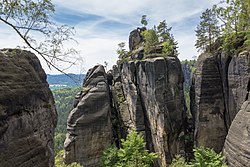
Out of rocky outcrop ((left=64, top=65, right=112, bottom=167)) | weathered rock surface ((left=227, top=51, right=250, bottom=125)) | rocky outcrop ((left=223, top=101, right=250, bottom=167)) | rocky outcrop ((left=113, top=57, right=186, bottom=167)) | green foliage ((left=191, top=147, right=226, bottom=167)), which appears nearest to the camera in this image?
rocky outcrop ((left=223, top=101, right=250, bottom=167))

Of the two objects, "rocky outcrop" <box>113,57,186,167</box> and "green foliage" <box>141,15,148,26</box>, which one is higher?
"green foliage" <box>141,15,148,26</box>

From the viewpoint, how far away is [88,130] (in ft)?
95.9

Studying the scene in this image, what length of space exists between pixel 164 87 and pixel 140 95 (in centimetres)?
582

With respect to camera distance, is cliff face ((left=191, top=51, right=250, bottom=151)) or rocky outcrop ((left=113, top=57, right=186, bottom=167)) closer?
cliff face ((left=191, top=51, right=250, bottom=151))

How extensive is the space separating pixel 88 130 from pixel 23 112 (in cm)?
2268

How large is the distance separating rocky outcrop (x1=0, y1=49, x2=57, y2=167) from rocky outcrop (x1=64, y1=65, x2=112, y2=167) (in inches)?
809

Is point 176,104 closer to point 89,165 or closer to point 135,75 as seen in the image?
point 135,75

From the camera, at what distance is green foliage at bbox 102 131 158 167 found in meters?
22.6

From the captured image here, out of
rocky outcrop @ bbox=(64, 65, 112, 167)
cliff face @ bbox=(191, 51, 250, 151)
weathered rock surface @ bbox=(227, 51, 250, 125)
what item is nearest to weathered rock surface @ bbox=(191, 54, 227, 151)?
cliff face @ bbox=(191, 51, 250, 151)

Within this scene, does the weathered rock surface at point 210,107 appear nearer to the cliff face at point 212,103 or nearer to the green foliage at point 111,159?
the cliff face at point 212,103

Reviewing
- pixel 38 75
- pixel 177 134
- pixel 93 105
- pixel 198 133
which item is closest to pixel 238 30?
pixel 198 133

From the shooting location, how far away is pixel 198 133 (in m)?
26.8

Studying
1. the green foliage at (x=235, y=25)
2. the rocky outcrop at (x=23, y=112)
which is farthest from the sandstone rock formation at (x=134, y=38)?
the rocky outcrop at (x=23, y=112)

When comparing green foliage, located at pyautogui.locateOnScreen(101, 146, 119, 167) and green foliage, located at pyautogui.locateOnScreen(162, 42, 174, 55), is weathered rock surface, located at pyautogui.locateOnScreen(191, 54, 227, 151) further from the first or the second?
green foliage, located at pyautogui.locateOnScreen(101, 146, 119, 167)
